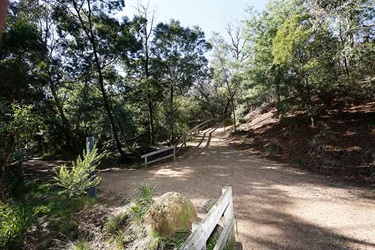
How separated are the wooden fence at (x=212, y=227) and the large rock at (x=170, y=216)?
2.37 ft

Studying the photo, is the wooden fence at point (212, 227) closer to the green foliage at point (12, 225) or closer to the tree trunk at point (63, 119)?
the green foliage at point (12, 225)

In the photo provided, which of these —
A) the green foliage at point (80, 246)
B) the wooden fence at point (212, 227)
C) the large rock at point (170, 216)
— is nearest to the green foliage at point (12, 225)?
the green foliage at point (80, 246)

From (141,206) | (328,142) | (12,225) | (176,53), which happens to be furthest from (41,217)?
(176,53)

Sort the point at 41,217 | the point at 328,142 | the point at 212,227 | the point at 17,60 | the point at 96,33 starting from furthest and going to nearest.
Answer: the point at 96,33 < the point at 17,60 < the point at 328,142 < the point at 41,217 < the point at 212,227

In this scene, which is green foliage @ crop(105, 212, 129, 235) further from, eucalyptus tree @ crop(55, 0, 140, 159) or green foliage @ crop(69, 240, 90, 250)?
eucalyptus tree @ crop(55, 0, 140, 159)

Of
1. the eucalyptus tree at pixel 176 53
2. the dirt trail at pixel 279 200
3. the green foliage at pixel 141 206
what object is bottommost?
the dirt trail at pixel 279 200

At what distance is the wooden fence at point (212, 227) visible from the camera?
1.99 m

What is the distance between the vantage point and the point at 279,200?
523 cm

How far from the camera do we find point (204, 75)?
15.5 meters

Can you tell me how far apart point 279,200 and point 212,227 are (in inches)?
131

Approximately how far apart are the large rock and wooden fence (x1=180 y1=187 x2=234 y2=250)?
2.37 feet

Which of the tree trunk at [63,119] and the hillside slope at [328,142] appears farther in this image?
the tree trunk at [63,119]

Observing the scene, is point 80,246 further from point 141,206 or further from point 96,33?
point 96,33

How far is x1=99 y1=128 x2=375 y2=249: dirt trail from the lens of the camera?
3672mm
